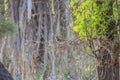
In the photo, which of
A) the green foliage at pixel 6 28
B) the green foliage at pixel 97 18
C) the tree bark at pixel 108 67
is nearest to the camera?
the green foliage at pixel 6 28

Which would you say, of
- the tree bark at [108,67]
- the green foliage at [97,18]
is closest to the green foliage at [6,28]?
the green foliage at [97,18]

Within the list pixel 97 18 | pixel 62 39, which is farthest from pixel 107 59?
pixel 62 39

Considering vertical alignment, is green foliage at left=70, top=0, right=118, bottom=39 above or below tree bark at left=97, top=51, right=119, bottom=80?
above

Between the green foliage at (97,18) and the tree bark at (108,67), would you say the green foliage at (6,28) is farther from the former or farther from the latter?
the tree bark at (108,67)

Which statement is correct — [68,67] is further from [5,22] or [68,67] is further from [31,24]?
[5,22]

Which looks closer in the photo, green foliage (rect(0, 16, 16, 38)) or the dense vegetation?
green foliage (rect(0, 16, 16, 38))

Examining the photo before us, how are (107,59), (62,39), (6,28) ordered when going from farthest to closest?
1. (62,39)
2. (107,59)
3. (6,28)

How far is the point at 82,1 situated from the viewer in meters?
2.96

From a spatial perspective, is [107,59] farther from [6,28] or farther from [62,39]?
[6,28]

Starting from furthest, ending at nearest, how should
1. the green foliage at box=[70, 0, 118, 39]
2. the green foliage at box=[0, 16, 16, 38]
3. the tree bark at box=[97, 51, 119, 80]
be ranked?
1. the tree bark at box=[97, 51, 119, 80]
2. the green foliage at box=[70, 0, 118, 39]
3. the green foliage at box=[0, 16, 16, 38]

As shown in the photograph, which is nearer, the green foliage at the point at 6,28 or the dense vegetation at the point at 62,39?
the green foliage at the point at 6,28

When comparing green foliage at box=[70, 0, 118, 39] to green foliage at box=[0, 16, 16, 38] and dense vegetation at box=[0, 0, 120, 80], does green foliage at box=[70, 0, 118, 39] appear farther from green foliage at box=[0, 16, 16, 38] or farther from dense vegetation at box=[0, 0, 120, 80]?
green foliage at box=[0, 16, 16, 38]

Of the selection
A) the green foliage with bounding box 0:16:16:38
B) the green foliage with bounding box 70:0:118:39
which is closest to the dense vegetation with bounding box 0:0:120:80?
the green foliage with bounding box 70:0:118:39

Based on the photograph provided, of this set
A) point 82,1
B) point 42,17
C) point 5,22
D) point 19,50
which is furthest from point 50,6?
point 5,22
